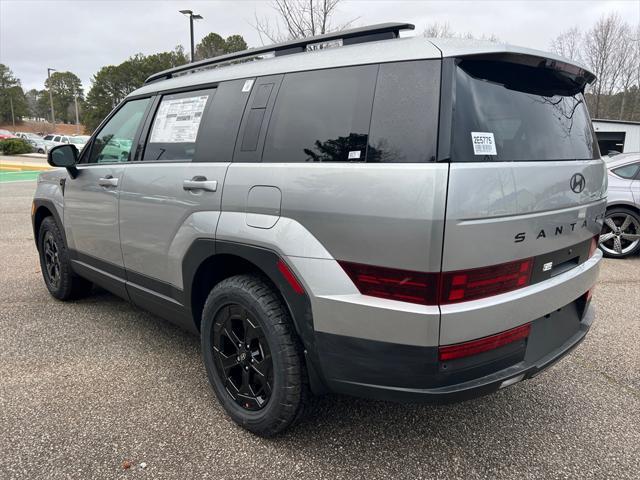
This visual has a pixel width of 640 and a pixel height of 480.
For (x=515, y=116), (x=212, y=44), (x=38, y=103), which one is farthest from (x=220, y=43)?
(x=38, y=103)

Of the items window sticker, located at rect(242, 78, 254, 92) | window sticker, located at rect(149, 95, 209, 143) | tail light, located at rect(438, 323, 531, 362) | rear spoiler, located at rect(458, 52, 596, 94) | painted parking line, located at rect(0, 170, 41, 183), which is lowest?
painted parking line, located at rect(0, 170, 41, 183)

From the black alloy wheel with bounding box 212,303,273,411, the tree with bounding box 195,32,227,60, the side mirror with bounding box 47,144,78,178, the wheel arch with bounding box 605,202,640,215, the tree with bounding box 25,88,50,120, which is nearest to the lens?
the black alloy wheel with bounding box 212,303,273,411

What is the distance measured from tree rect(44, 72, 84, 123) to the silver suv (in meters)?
96.6

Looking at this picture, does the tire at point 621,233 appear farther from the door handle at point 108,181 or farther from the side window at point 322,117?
the door handle at point 108,181

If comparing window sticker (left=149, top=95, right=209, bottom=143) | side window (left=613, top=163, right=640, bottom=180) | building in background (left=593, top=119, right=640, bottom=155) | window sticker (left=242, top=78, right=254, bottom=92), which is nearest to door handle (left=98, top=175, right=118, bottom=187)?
window sticker (left=149, top=95, right=209, bottom=143)

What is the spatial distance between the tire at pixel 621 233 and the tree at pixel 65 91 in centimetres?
9533

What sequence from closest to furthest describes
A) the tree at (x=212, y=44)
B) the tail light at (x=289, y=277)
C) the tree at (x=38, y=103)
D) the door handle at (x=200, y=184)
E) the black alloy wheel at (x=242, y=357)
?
1. the tail light at (x=289, y=277)
2. the black alloy wheel at (x=242, y=357)
3. the door handle at (x=200, y=184)
4. the tree at (x=212, y=44)
5. the tree at (x=38, y=103)

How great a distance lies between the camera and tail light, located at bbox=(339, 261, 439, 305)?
70.5 inches

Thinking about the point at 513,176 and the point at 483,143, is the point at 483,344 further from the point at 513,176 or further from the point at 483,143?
the point at 483,143

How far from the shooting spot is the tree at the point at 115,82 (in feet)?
168

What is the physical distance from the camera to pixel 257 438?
2.45 m

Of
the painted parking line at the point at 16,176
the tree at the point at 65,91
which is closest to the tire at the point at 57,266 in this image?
the painted parking line at the point at 16,176

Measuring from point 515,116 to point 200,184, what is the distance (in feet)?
5.26

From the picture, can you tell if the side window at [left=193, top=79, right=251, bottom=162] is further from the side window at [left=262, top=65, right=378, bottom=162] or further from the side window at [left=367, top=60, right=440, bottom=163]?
the side window at [left=367, top=60, right=440, bottom=163]
